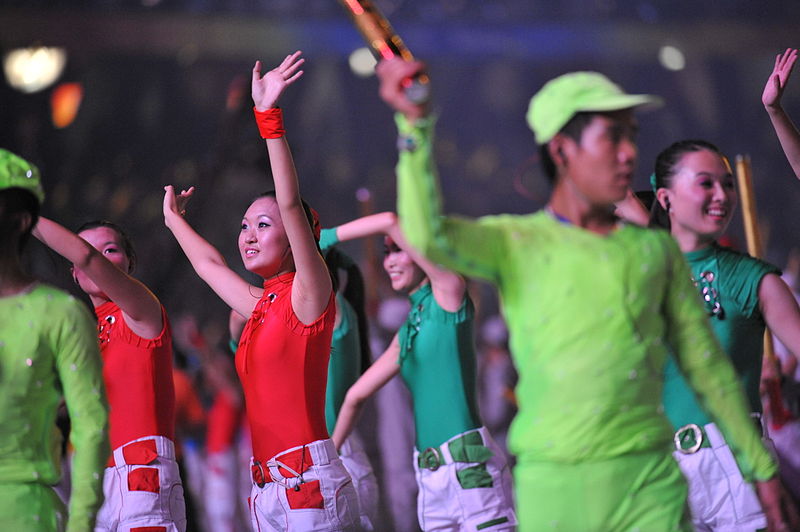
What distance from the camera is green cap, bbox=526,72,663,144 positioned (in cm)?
222

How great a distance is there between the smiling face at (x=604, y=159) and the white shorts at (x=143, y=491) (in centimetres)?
179

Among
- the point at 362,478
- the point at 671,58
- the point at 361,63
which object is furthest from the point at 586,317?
the point at 671,58

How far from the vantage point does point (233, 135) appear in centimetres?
1009

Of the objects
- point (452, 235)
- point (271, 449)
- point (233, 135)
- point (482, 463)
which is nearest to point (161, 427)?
point (271, 449)

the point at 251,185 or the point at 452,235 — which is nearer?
the point at 452,235

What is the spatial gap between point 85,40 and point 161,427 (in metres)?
7.80

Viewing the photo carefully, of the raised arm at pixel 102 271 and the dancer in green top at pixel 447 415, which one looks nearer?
the raised arm at pixel 102 271

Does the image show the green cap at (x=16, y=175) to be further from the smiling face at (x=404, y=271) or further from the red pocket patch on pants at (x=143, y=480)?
the smiling face at (x=404, y=271)

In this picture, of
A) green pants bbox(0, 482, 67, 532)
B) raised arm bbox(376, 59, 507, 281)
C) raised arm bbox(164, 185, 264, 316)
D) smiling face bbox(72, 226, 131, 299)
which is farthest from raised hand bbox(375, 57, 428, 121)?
smiling face bbox(72, 226, 131, 299)

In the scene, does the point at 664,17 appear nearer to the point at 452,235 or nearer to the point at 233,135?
the point at 233,135

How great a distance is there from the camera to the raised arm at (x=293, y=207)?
9.41 feet

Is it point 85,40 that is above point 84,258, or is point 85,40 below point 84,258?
above

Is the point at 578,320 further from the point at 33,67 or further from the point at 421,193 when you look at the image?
the point at 33,67

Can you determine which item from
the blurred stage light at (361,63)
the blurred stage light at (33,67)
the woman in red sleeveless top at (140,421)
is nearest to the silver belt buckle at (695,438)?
the woman in red sleeveless top at (140,421)
